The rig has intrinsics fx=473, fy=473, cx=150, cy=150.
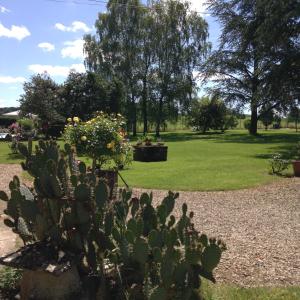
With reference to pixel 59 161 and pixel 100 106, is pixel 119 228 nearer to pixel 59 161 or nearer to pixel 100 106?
pixel 59 161

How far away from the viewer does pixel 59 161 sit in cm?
371

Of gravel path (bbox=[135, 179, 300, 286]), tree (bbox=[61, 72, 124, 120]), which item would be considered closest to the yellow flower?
gravel path (bbox=[135, 179, 300, 286])

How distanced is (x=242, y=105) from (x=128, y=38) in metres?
11.5

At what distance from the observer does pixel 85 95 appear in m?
38.2

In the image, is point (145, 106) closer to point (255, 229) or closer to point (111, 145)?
point (111, 145)

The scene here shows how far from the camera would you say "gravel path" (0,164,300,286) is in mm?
4820

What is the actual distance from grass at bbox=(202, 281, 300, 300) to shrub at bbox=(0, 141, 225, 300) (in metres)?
0.52

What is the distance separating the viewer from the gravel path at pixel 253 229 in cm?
482

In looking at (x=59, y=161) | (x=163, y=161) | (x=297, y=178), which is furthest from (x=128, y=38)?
(x=59, y=161)

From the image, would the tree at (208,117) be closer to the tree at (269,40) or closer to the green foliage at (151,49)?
the green foliage at (151,49)

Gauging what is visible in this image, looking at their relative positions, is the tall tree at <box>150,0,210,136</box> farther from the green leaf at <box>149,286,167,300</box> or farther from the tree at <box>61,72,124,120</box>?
the green leaf at <box>149,286,167,300</box>

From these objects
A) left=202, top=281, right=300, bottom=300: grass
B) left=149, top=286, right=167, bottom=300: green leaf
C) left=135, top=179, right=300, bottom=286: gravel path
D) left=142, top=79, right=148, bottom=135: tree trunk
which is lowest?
left=135, top=179, right=300, bottom=286: gravel path

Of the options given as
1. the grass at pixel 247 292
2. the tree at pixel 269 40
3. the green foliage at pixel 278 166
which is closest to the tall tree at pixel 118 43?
the tree at pixel 269 40

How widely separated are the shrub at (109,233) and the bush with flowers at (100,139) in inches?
212
